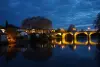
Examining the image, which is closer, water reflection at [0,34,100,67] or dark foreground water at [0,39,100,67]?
dark foreground water at [0,39,100,67]

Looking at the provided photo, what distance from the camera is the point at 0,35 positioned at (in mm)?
66312

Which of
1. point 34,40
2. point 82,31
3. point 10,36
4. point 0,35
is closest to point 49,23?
point 82,31

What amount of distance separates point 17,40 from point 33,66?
5567 cm

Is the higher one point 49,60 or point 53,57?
point 49,60

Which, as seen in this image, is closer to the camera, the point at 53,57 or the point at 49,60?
the point at 49,60

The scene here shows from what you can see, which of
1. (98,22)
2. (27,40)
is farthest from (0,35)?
(98,22)

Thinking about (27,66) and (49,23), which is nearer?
(27,66)

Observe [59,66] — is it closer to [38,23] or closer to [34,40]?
[34,40]

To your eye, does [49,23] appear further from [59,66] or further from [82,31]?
[59,66]

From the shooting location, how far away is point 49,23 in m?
133

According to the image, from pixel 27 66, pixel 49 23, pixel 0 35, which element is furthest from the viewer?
pixel 49 23

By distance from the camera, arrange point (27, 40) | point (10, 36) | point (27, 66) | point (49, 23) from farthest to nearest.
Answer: point (49, 23)
point (27, 40)
point (10, 36)
point (27, 66)

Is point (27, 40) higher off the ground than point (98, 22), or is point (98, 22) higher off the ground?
point (98, 22)

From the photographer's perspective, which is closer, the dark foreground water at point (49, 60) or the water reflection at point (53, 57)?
the dark foreground water at point (49, 60)
